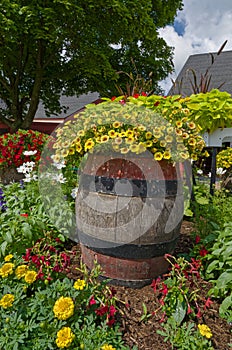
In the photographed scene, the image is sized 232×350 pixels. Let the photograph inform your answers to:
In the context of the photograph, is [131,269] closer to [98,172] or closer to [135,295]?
[135,295]

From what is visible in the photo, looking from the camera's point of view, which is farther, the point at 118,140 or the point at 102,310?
the point at 118,140

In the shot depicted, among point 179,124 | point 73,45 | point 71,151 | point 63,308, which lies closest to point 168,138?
point 179,124

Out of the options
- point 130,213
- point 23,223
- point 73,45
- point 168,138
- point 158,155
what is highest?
point 73,45

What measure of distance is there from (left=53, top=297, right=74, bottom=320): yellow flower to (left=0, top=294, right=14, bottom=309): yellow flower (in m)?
0.21

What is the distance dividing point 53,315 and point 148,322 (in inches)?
20.8

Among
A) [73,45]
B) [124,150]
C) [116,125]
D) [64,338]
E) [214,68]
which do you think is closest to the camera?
[64,338]

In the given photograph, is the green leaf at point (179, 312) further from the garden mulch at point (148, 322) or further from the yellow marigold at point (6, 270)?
the yellow marigold at point (6, 270)

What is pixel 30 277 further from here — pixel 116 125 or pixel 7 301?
pixel 116 125

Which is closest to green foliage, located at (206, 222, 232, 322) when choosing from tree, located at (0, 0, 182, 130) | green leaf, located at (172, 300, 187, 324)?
green leaf, located at (172, 300, 187, 324)

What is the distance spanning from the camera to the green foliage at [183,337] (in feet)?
4.41

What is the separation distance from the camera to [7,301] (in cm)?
130

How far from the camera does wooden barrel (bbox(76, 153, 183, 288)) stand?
1651 mm

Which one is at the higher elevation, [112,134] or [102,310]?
[112,134]

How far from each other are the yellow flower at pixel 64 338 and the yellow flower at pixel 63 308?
55 mm
